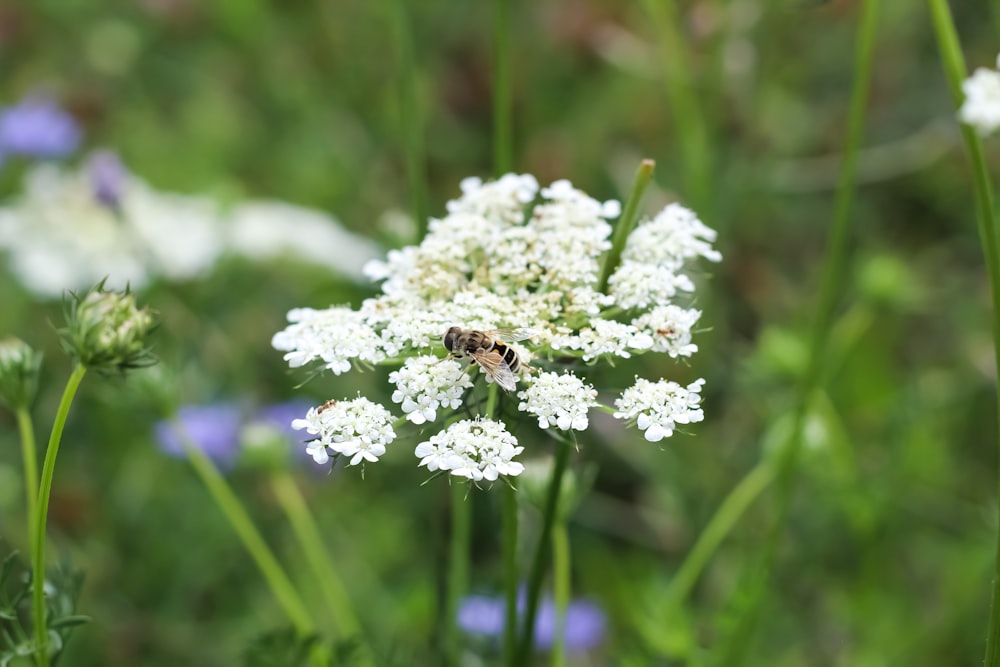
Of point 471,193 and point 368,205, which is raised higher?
point 368,205

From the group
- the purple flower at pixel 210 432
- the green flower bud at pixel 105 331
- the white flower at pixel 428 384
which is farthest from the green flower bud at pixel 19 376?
the purple flower at pixel 210 432

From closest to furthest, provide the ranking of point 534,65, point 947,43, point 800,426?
point 947,43 < point 800,426 < point 534,65

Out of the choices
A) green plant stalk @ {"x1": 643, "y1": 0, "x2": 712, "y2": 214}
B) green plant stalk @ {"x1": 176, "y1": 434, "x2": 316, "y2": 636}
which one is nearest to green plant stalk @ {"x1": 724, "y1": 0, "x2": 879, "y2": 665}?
green plant stalk @ {"x1": 643, "y1": 0, "x2": 712, "y2": 214}

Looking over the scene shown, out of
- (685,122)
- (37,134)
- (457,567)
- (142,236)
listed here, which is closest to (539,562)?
(457,567)

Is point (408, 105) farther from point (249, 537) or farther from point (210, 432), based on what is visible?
point (210, 432)

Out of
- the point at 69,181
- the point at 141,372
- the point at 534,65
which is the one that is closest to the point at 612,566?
Answer: the point at 141,372

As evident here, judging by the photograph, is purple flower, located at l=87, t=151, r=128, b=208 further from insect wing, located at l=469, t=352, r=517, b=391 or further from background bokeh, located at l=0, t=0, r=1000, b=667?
insect wing, located at l=469, t=352, r=517, b=391

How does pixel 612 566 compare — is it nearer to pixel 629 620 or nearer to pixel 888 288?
pixel 629 620
